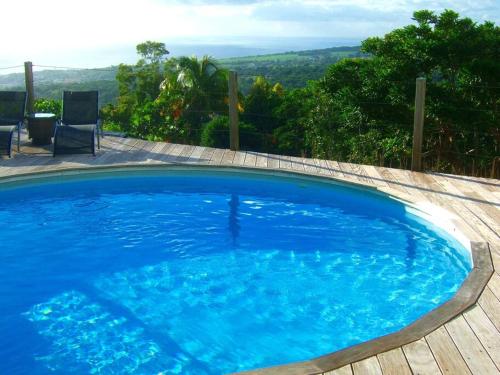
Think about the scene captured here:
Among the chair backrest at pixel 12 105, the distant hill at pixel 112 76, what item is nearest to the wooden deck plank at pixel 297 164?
the distant hill at pixel 112 76

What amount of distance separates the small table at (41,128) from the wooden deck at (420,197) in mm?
196

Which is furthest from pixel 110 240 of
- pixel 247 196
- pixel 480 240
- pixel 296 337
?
pixel 480 240

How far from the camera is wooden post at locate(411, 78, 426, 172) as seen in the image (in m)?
6.72

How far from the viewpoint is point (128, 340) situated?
394cm

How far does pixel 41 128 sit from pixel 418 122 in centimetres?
505

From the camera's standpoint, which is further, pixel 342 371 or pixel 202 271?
pixel 202 271

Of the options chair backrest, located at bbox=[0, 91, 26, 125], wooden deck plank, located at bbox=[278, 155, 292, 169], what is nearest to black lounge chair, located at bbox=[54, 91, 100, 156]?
chair backrest, located at bbox=[0, 91, 26, 125]

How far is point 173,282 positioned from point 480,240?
99.5 inches

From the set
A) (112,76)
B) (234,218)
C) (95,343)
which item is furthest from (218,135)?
(112,76)

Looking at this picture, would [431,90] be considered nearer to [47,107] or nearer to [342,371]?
[47,107]

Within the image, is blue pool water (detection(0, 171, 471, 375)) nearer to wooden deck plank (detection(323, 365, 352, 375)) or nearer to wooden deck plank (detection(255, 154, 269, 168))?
wooden deck plank (detection(255, 154, 269, 168))

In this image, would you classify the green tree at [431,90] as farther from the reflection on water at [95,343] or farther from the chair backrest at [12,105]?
the reflection on water at [95,343]

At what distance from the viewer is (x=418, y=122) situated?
681 centimetres

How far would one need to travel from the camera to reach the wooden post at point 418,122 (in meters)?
6.72
